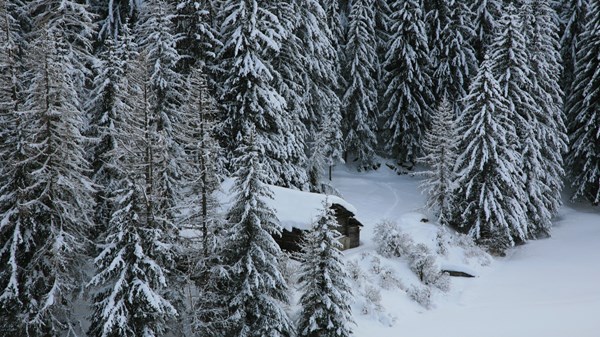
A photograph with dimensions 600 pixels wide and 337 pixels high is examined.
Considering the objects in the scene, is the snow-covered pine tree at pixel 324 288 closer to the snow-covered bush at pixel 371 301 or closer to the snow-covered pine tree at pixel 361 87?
the snow-covered bush at pixel 371 301

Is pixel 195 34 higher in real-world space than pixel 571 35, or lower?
higher

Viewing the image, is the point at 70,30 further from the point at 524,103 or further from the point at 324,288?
the point at 524,103

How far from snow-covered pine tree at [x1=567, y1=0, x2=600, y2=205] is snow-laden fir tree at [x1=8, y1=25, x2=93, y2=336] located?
3245cm

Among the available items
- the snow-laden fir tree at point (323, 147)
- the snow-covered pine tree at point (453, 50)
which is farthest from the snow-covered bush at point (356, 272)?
the snow-covered pine tree at point (453, 50)

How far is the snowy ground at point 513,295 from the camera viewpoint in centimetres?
2170

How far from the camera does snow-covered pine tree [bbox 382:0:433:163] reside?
1615 inches

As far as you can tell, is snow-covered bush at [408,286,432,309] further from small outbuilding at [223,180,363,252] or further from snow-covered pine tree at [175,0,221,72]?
snow-covered pine tree at [175,0,221,72]

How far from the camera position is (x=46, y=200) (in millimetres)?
16500

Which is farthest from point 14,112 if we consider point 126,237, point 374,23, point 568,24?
point 568,24

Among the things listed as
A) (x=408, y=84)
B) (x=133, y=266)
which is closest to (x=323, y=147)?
(x=408, y=84)

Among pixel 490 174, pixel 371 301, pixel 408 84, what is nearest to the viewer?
pixel 371 301

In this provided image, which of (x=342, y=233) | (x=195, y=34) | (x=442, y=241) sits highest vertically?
(x=195, y=34)

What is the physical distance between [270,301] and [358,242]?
11088 mm

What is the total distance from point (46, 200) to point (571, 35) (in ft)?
129
